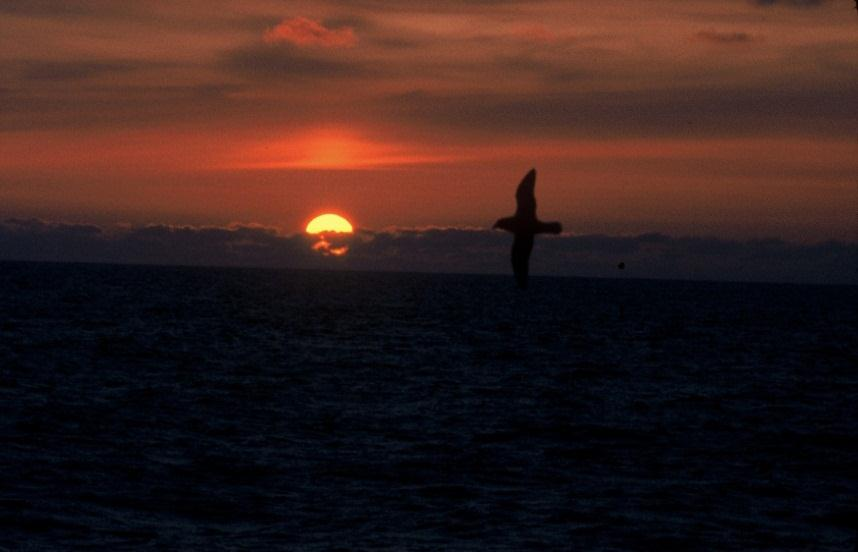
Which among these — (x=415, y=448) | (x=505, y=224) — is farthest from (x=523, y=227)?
(x=415, y=448)

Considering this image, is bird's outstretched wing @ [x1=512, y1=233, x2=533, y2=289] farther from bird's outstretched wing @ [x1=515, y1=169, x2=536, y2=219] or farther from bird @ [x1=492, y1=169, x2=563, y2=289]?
bird's outstretched wing @ [x1=515, y1=169, x2=536, y2=219]

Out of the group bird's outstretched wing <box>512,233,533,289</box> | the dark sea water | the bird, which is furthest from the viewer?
the dark sea water

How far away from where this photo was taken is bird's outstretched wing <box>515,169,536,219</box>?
10.6m

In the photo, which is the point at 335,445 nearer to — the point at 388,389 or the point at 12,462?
the point at 12,462

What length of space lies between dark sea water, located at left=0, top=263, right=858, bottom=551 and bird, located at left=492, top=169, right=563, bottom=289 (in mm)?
26318

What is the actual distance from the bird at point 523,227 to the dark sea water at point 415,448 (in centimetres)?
2632

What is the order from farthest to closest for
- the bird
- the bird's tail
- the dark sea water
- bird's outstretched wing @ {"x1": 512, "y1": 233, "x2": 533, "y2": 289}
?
the dark sea water
the bird's tail
the bird
bird's outstretched wing @ {"x1": 512, "y1": 233, "x2": 533, "y2": 289}

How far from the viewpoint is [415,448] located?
52.1 meters

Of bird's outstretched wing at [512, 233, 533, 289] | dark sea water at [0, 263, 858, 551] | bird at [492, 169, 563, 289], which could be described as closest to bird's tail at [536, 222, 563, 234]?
bird at [492, 169, 563, 289]

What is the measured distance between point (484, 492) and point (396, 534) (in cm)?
723

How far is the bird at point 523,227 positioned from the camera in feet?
32.2

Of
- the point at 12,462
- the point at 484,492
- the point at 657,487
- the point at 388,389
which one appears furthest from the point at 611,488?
the point at 388,389

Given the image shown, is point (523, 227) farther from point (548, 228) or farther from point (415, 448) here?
point (415, 448)

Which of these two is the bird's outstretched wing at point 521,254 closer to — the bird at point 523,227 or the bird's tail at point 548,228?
the bird at point 523,227
